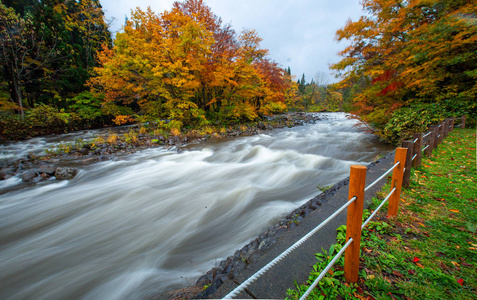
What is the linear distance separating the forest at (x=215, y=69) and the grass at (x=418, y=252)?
20.7 ft

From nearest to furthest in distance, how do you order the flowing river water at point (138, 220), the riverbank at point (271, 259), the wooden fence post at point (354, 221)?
the wooden fence post at point (354, 221)
the riverbank at point (271, 259)
the flowing river water at point (138, 220)

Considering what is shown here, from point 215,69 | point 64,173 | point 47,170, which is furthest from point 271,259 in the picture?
point 215,69

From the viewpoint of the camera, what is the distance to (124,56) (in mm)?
10242

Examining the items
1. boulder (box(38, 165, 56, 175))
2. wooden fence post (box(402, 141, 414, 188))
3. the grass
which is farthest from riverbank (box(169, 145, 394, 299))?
boulder (box(38, 165, 56, 175))

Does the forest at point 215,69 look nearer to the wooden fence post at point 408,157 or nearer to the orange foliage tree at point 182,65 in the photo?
the orange foliage tree at point 182,65

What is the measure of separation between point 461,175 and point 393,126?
5.10 metres

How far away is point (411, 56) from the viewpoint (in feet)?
24.6

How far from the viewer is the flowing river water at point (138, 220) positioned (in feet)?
8.30

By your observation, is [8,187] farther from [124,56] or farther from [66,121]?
[66,121]

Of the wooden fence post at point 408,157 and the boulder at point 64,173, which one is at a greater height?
the wooden fence post at point 408,157

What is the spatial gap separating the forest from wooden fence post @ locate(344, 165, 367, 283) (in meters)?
8.92

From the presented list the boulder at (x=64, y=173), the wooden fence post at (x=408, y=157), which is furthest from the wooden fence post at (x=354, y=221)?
the boulder at (x=64, y=173)

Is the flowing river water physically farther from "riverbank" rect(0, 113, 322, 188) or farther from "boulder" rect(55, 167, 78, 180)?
"riverbank" rect(0, 113, 322, 188)

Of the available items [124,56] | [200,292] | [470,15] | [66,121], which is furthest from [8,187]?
[470,15]
